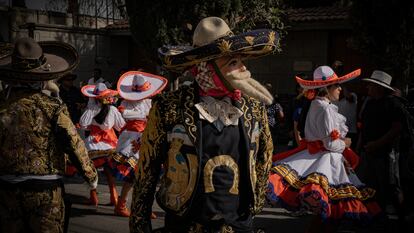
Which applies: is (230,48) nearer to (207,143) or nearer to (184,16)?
(207,143)

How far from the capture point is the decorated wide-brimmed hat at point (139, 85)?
7352mm

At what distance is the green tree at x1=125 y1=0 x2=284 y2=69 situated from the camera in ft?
33.5

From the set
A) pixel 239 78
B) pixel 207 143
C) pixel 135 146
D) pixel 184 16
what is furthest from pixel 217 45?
pixel 184 16

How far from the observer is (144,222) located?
287cm

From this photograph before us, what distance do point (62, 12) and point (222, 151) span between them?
18.8 meters

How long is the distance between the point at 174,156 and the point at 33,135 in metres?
1.44

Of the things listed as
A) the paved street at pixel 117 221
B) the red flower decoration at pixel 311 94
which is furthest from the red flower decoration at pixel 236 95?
the paved street at pixel 117 221

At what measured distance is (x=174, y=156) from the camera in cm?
294

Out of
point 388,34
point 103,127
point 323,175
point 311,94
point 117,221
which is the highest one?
point 388,34

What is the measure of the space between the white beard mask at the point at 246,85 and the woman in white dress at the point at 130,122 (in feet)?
14.5

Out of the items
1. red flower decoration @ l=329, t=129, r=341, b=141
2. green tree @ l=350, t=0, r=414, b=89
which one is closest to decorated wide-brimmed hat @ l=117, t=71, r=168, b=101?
red flower decoration @ l=329, t=129, r=341, b=141

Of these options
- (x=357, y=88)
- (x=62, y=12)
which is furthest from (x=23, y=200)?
(x=62, y=12)

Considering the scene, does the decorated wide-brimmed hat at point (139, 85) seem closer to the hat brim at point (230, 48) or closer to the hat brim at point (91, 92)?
the hat brim at point (91, 92)

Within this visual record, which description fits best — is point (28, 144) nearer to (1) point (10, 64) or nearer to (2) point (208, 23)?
(1) point (10, 64)
